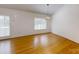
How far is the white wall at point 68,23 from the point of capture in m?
3.23

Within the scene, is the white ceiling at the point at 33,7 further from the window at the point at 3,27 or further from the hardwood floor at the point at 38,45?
the hardwood floor at the point at 38,45

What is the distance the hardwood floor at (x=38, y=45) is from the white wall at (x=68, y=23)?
1.55 feet

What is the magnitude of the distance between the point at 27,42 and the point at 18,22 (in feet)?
3.20

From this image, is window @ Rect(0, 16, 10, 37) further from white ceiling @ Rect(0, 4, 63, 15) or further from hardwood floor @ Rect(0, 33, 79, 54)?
white ceiling @ Rect(0, 4, 63, 15)

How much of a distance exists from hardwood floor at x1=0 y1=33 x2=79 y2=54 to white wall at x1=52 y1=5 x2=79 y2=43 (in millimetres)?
473

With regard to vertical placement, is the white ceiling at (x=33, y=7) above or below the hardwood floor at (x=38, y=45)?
above

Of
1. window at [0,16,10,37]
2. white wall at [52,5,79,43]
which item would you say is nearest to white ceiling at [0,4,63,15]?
window at [0,16,10,37]

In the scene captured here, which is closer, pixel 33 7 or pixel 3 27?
pixel 3 27

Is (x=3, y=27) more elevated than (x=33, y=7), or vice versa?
(x=33, y=7)

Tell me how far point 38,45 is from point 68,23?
1.78m

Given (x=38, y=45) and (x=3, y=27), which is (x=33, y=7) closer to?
(x=3, y=27)

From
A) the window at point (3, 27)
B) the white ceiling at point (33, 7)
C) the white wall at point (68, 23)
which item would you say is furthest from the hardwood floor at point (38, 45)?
the white ceiling at point (33, 7)

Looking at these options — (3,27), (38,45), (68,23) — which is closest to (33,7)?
(3,27)

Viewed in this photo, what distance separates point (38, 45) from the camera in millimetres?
2576
